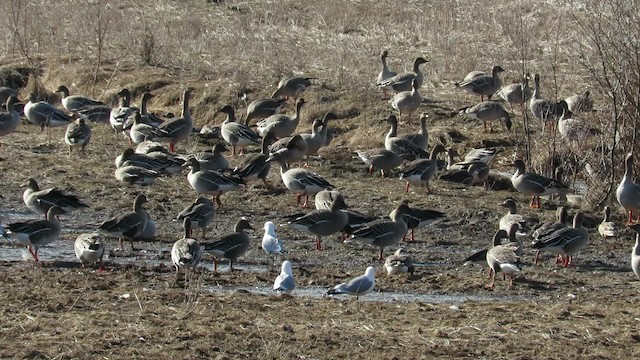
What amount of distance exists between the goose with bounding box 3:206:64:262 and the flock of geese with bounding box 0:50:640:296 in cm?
1

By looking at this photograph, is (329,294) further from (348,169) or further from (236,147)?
(236,147)

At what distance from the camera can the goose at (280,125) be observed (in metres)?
21.5

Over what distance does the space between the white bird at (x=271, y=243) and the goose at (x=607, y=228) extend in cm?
462

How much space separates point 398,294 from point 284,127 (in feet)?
29.0

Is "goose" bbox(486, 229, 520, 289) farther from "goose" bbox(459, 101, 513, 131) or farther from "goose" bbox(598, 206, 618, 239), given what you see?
"goose" bbox(459, 101, 513, 131)

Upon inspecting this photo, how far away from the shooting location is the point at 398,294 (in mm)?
13188

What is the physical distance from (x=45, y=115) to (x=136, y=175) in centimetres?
485

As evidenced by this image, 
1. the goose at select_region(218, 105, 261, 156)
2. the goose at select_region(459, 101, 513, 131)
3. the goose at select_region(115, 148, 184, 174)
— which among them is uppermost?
the goose at select_region(459, 101, 513, 131)

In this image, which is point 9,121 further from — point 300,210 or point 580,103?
point 580,103

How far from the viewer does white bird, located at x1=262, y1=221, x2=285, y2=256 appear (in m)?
14.7

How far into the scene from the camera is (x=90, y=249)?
13500 millimetres

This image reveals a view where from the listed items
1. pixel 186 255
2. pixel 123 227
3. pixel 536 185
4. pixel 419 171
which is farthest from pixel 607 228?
pixel 123 227

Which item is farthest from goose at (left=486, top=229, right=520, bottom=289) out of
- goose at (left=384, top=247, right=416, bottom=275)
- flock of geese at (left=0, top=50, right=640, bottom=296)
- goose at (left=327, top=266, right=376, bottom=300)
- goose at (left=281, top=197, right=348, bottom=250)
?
goose at (left=281, top=197, right=348, bottom=250)

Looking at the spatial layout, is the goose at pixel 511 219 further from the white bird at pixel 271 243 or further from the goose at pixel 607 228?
the white bird at pixel 271 243
